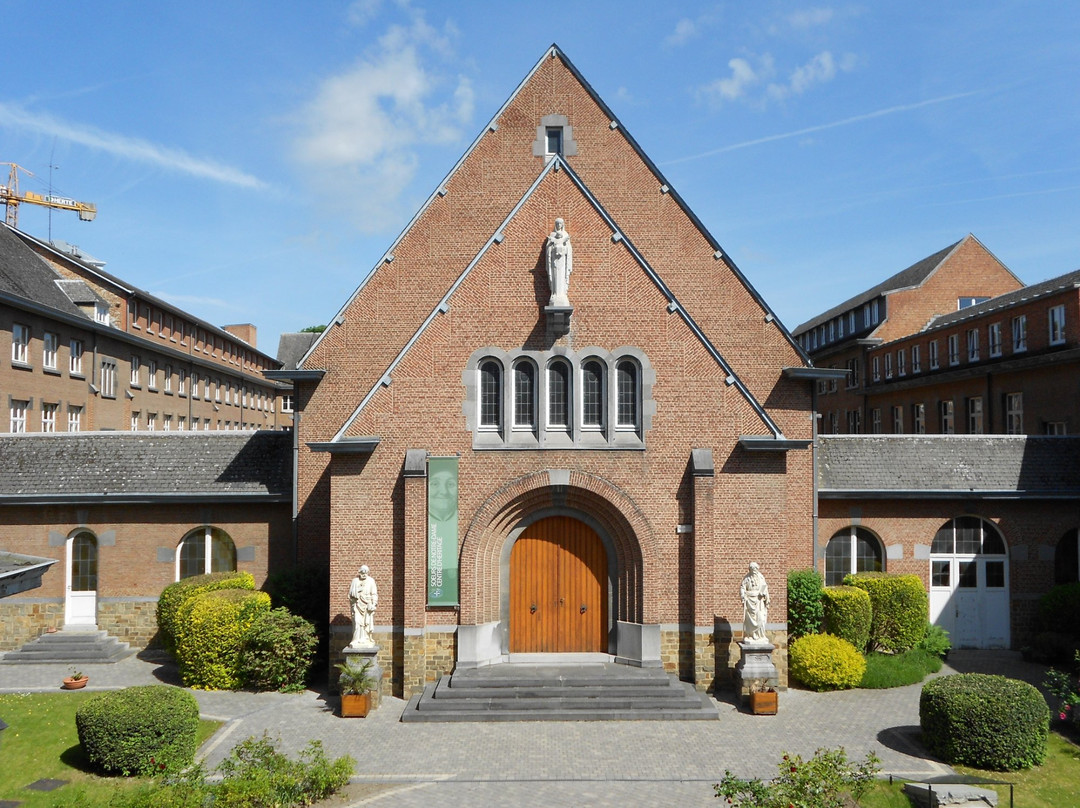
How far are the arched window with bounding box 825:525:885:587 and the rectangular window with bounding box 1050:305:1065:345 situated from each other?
13.0 meters

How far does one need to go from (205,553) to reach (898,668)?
17960 mm

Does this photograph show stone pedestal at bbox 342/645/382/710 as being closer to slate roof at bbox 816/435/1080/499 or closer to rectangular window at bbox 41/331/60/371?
slate roof at bbox 816/435/1080/499

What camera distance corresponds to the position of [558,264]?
1684 cm

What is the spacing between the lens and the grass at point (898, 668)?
1788 cm

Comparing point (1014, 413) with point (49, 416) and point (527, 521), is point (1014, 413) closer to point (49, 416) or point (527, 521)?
point (527, 521)

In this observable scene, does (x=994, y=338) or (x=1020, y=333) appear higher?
(x=994, y=338)

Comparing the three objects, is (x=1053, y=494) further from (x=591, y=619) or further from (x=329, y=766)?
(x=329, y=766)

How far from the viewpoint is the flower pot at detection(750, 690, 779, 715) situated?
15672 mm

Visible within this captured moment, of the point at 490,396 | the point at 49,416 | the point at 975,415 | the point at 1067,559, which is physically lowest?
the point at 1067,559

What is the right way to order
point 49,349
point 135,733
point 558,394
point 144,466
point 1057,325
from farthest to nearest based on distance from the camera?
point 49,349, point 1057,325, point 144,466, point 558,394, point 135,733

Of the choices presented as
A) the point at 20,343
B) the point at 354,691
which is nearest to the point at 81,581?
the point at 354,691

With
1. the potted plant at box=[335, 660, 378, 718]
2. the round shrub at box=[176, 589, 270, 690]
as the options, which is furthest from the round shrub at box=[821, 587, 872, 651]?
the round shrub at box=[176, 589, 270, 690]

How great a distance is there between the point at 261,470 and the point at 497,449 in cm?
835

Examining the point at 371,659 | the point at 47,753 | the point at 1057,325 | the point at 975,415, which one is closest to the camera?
the point at 47,753
